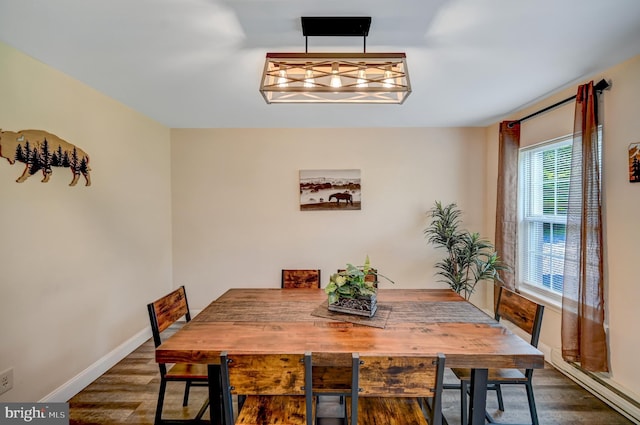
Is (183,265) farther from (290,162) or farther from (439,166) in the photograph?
(439,166)

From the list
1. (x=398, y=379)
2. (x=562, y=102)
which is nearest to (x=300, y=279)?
(x=398, y=379)

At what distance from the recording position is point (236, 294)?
2340mm

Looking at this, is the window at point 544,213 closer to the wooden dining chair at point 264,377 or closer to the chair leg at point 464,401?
the chair leg at point 464,401

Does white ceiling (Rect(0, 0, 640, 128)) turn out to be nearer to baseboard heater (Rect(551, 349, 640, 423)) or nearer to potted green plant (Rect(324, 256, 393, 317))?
potted green plant (Rect(324, 256, 393, 317))

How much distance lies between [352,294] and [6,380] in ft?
7.26

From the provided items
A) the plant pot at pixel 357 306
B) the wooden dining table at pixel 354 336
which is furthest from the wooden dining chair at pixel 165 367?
the plant pot at pixel 357 306

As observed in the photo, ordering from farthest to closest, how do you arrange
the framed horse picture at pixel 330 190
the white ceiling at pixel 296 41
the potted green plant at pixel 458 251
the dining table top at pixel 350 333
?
the framed horse picture at pixel 330 190, the potted green plant at pixel 458 251, the white ceiling at pixel 296 41, the dining table top at pixel 350 333

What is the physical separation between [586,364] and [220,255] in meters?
3.70

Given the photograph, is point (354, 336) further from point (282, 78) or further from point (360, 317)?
point (282, 78)

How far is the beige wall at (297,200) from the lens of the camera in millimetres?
3789

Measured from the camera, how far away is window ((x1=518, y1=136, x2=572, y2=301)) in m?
2.76

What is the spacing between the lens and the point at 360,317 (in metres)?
1.82

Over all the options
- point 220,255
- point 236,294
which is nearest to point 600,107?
point 236,294

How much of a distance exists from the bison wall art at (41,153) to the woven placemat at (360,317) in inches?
84.8
